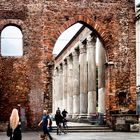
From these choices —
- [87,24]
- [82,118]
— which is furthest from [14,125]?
[82,118]

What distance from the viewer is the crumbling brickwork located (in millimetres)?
30141

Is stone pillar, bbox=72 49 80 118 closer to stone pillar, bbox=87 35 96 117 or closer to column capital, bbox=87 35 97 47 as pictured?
stone pillar, bbox=87 35 96 117

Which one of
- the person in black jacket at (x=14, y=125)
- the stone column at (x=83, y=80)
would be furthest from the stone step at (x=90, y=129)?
the person in black jacket at (x=14, y=125)

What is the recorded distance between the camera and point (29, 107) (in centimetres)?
3011

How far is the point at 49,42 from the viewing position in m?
30.6

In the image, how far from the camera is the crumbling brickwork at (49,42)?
98.9 ft

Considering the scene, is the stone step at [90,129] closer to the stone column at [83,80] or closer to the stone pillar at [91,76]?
the stone pillar at [91,76]

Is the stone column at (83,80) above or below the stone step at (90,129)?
above

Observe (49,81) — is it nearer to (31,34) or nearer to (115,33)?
(31,34)

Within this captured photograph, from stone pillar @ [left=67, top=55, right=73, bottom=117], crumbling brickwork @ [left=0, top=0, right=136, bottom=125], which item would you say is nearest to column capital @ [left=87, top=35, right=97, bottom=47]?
crumbling brickwork @ [left=0, top=0, right=136, bottom=125]

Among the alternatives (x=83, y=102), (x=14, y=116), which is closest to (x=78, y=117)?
(x=83, y=102)

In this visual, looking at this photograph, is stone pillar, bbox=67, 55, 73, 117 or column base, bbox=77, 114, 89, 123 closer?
column base, bbox=77, 114, 89, 123

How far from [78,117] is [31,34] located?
16.5 m

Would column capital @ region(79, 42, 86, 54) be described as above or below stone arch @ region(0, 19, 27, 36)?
above
